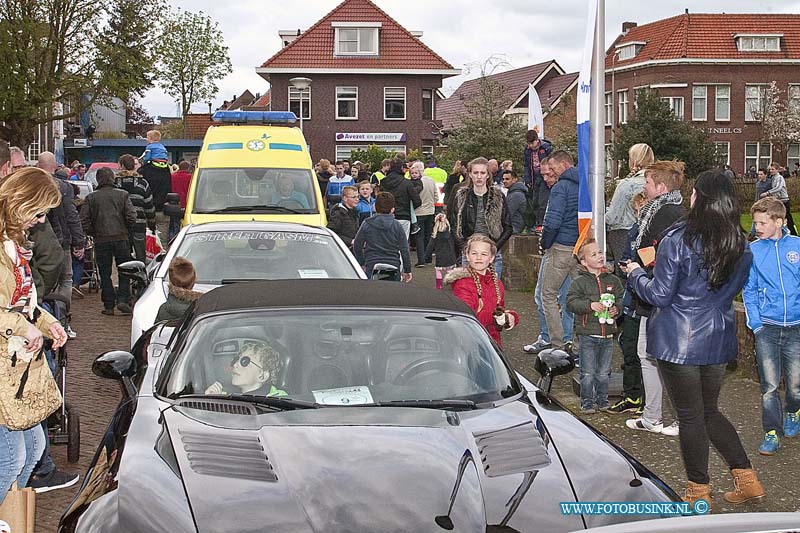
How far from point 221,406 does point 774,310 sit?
4.22 meters

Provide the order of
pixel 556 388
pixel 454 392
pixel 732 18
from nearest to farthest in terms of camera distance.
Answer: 1. pixel 454 392
2. pixel 556 388
3. pixel 732 18

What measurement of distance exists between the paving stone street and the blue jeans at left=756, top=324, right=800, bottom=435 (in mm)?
273

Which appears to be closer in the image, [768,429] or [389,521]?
[389,521]

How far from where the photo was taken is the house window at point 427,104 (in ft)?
191

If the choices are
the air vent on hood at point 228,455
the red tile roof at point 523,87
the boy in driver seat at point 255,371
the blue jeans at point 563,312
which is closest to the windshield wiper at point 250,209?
the blue jeans at point 563,312

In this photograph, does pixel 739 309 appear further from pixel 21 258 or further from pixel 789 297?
pixel 21 258

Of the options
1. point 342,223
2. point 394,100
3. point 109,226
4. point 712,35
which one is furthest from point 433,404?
point 712,35

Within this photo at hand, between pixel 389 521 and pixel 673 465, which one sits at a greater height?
→ pixel 389 521

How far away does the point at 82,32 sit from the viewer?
39.6m

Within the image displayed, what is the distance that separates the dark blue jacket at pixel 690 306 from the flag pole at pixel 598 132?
3466mm

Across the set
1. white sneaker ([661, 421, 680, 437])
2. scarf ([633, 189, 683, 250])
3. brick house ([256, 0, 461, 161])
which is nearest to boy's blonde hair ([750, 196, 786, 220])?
scarf ([633, 189, 683, 250])

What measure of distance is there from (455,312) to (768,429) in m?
3.04

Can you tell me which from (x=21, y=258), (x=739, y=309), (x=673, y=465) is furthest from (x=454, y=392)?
(x=739, y=309)
